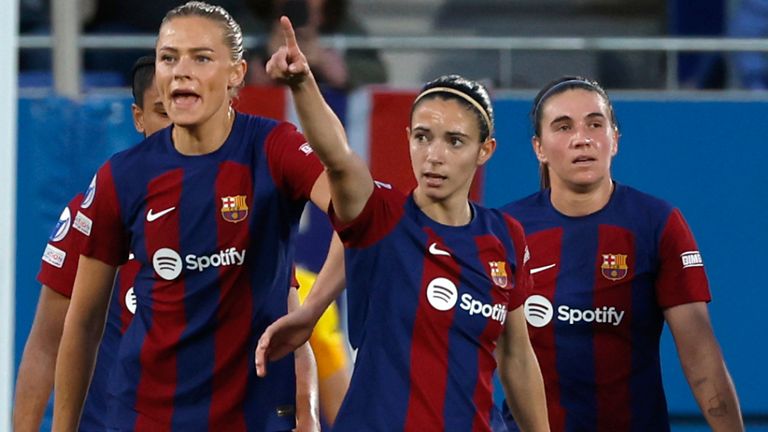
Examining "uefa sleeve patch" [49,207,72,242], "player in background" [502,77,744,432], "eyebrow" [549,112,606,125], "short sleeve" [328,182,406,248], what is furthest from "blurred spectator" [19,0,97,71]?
"short sleeve" [328,182,406,248]

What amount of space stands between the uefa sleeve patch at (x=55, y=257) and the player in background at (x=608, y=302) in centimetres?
137

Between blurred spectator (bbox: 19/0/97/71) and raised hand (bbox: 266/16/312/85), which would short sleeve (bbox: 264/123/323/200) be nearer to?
raised hand (bbox: 266/16/312/85)

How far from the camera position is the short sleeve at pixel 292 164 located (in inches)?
164

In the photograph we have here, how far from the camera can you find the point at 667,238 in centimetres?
473

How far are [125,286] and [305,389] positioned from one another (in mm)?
607

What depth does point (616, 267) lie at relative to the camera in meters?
4.78

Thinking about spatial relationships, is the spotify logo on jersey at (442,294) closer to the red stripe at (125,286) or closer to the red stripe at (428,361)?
the red stripe at (428,361)

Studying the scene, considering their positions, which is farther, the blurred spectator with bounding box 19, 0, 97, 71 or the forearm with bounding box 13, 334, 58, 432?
the blurred spectator with bounding box 19, 0, 97, 71

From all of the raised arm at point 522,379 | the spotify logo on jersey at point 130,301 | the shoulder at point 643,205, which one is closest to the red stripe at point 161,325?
the spotify logo on jersey at point 130,301

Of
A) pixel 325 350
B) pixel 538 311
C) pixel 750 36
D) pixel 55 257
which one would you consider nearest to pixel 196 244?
pixel 55 257

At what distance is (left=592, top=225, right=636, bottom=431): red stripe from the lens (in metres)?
4.76

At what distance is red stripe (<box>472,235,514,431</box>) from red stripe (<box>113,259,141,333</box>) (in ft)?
3.56

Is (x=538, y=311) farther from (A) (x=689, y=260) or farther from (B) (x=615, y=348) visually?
(A) (x=689, y=260)

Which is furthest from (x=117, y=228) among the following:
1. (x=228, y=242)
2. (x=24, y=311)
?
(x=24, y=311)
